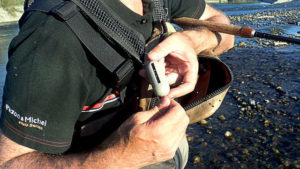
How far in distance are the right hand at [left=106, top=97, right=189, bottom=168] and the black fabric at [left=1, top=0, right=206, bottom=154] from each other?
0.43 meters

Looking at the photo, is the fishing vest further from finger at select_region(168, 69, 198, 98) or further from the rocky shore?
the rocky shore

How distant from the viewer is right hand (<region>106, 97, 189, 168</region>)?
1441 mm

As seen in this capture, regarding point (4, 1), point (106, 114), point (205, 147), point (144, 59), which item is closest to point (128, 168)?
point (106, 114)

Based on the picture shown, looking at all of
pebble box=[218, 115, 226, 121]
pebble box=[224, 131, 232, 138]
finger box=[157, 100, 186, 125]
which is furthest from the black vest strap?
pebble box=[218, 115, 226, 121]

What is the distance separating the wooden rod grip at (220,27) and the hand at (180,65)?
930mm

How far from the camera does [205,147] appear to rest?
467 cm

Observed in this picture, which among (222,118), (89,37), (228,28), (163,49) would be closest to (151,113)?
(163,49)

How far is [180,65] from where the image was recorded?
7.05ft

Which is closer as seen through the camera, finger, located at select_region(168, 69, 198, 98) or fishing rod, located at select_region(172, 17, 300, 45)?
finger, located at select_region(168, 69, 198, 98)

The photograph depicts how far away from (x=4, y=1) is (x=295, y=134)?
86.0 meters

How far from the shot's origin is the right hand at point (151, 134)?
144cm

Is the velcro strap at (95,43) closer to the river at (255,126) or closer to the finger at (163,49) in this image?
the finger at (163,49)

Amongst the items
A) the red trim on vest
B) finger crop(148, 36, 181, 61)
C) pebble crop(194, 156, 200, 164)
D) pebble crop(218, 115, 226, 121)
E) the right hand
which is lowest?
pebble crop(218, 115, 226, 121)

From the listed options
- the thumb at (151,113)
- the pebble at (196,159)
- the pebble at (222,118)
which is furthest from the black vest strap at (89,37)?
the pebble at (222,118)
